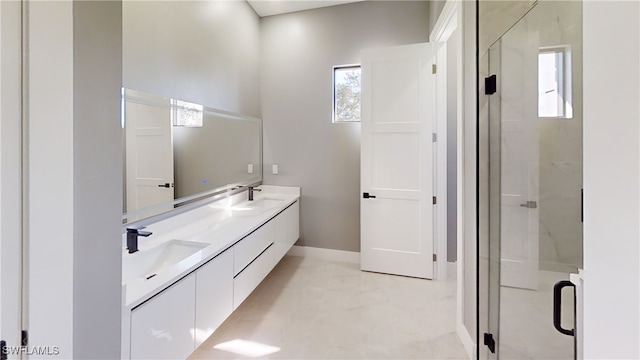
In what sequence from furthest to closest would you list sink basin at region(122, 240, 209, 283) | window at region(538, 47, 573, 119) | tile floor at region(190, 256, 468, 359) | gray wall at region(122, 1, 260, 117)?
tile floor at region(190, 256, 468, 359)
gray wall at region(122, 1, 260, 117)
sink basin at region(122, 240, 209, 283)
window at region(538, 47, 573, 119)

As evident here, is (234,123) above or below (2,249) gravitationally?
above

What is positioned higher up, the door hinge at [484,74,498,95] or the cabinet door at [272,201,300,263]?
the door hinge at [484,74,498,95]

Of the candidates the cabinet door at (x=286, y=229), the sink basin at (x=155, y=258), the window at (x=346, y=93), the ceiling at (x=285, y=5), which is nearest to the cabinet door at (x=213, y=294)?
the sink basin at (x=155, y=258)

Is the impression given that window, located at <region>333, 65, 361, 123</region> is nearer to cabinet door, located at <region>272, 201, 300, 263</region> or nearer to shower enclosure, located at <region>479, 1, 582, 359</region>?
cabinet door, located at <region>272, 201, 300, 263</region>

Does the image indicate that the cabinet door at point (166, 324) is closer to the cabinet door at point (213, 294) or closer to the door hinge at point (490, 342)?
the cabinet door at point (213, 294)

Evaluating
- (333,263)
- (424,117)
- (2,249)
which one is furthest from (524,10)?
(333,263)

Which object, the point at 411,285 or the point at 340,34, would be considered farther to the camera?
the point at 340,34

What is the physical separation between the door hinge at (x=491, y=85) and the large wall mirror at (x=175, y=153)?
6.78 feet

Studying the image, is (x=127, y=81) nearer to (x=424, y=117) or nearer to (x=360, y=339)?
(x=360, y=339)

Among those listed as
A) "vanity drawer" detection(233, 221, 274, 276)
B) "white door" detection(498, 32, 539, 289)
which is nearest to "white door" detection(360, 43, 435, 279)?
"vanity drawer" detection(233, 221, 274, 276)

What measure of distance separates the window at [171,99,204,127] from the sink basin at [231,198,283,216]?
2.85 feet

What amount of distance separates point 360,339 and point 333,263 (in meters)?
1.40

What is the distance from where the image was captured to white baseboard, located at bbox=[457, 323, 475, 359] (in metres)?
1.83

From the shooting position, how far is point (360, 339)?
80.0 inches
